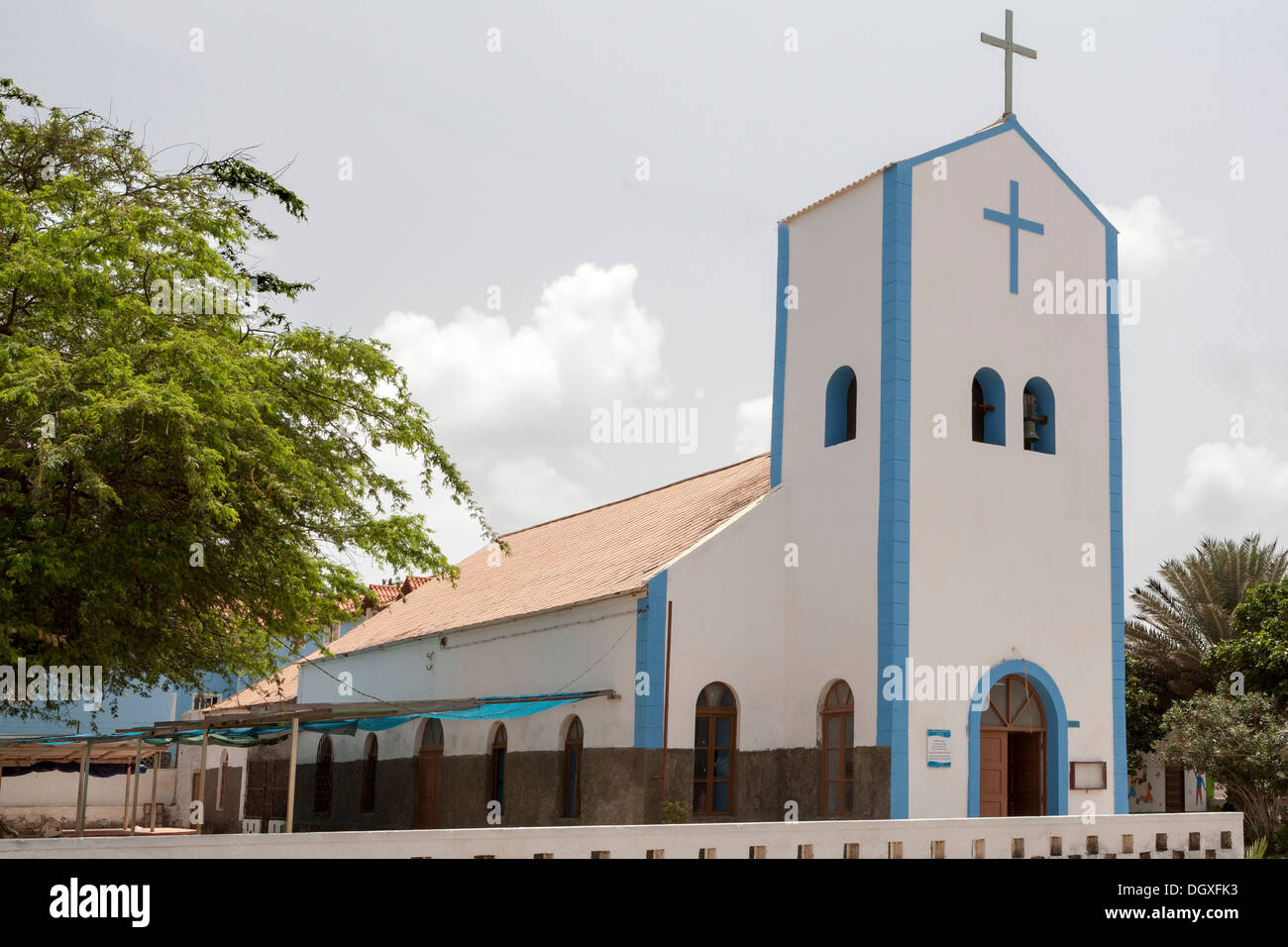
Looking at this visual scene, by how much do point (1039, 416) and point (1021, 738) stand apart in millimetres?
4769

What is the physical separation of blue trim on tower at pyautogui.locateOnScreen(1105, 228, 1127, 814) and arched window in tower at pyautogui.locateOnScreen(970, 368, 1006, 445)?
6.61ft

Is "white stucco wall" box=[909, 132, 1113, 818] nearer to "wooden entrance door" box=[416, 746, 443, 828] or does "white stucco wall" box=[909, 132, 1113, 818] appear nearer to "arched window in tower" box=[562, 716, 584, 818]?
"arched window in tower" box=[562, 716, 584, 818]

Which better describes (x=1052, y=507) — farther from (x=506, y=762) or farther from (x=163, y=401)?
(x=163, y=401)

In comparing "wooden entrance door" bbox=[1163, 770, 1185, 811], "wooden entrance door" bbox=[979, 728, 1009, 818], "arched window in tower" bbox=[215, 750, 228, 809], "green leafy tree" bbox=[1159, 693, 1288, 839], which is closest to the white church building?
"wooden entrance door" bbox=[979, 728, 1009, 818]

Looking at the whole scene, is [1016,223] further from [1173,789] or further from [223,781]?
[223,781]

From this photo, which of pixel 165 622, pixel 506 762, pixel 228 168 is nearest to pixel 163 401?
pixel 165 622

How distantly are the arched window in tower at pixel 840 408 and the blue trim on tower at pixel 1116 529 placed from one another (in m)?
4.00

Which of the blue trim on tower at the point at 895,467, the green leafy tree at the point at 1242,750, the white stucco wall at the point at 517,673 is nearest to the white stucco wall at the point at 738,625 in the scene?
the white stucco wall at the point at 517,673

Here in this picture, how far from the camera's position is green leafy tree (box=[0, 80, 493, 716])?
13195 millimetres

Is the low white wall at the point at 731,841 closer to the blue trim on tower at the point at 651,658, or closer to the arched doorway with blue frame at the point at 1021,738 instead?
the arched doorway with blue frame at the point at 1021,738

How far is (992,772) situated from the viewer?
18453 mm
